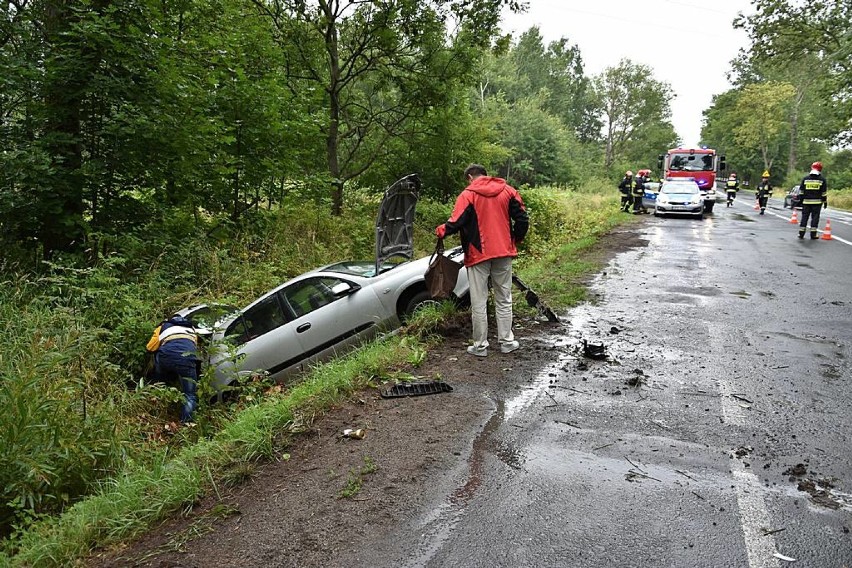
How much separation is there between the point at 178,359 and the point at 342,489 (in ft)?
12.7

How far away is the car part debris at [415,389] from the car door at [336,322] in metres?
2.08

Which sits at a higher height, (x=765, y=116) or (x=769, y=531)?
(x=765, y=116)

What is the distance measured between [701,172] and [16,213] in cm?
2481

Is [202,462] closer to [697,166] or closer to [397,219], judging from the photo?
[397,219]

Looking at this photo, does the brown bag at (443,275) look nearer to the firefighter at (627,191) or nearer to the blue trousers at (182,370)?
the blue trousers at (182,370)

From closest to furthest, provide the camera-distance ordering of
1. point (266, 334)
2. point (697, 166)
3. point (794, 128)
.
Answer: point (266, 334)
point (697, 166)
point (794, 128)

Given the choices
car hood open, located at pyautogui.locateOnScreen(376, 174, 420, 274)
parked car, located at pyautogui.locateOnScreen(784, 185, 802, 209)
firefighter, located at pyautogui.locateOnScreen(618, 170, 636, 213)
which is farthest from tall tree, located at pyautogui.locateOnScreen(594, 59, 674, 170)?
car hood open, located at pyautogui.locateOnScreen(376, 174, 420, 274)

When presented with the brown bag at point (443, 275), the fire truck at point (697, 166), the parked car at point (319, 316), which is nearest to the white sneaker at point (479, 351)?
the brown bag at point (443, 275)

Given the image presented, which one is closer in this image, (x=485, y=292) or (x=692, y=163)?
(x=485, y=292)

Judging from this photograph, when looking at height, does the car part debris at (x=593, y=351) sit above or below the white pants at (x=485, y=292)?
below

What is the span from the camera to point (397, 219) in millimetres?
8758

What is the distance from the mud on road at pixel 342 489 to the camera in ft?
10.2

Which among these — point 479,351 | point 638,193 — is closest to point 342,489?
point 479,351

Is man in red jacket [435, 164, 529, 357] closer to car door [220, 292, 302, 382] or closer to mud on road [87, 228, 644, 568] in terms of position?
mud on road [87, 228, 644, 568]
